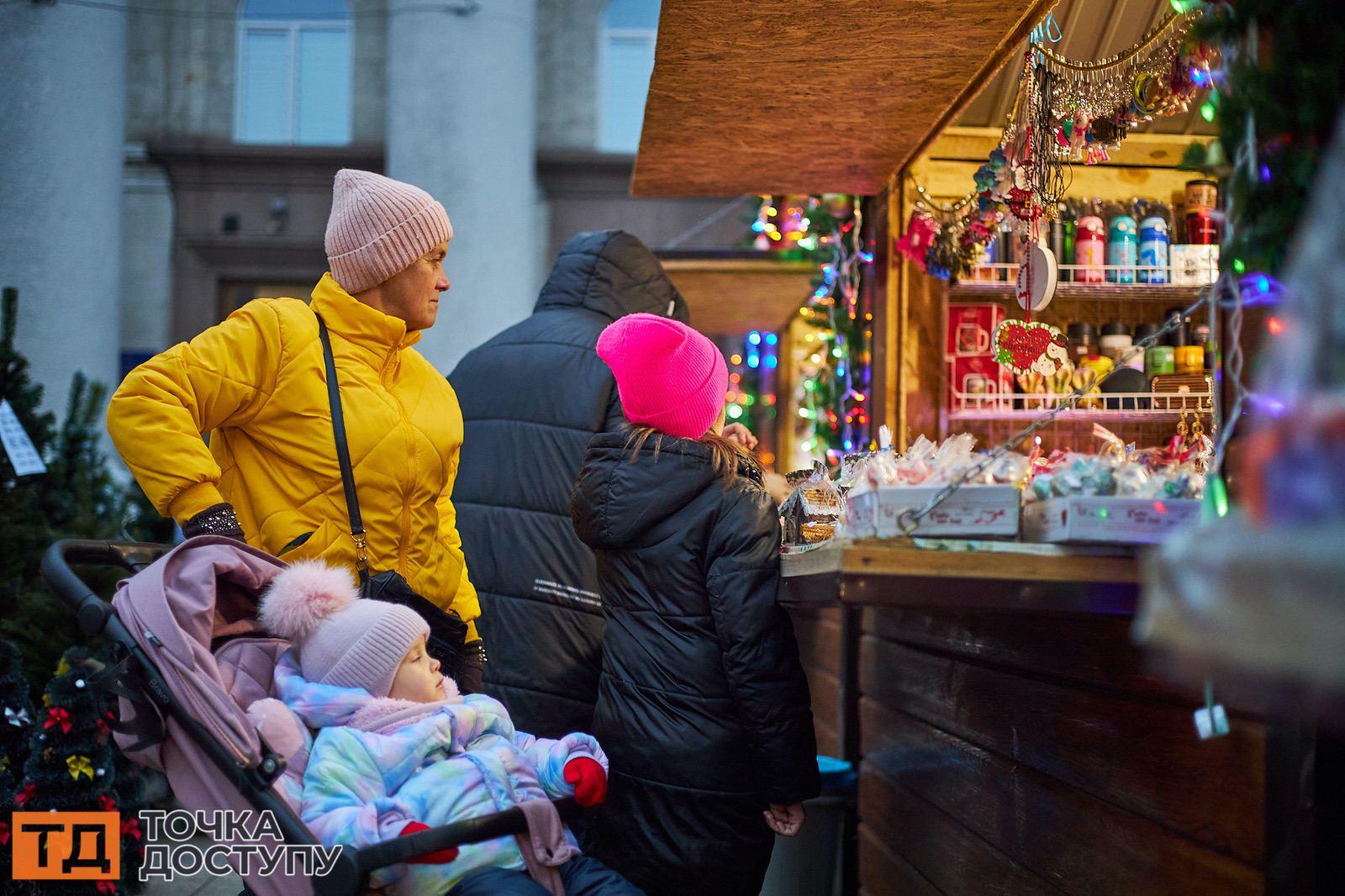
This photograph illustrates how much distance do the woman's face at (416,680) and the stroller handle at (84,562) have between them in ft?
1.89

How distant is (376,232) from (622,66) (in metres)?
9.26

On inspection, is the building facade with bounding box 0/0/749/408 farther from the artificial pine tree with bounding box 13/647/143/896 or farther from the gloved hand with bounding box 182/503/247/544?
the gloved hand with bounding box 182/503/247/544

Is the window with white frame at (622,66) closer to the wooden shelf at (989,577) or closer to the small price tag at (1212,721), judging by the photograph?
the wooden shelf at (989,577)

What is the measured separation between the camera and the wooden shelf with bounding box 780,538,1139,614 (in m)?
1.86

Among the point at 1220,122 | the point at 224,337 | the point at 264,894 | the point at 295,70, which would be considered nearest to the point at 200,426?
the point at 224,337

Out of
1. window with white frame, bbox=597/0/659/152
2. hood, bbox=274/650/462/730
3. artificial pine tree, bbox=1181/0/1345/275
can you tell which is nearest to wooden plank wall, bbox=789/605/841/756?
hood, bbox=274/650/462/730

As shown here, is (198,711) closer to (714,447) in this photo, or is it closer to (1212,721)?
(714,447)

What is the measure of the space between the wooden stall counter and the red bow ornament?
96.2 inches

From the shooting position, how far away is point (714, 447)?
114 inches

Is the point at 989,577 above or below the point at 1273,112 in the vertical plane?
below

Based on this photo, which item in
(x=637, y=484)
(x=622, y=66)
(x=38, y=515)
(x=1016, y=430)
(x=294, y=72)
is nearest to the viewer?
(x=637, y=484)

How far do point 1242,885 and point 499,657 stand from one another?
2516 millimetres

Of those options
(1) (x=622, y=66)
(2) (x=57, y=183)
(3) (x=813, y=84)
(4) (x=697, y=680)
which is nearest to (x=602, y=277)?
(3) (x=813, y=84)

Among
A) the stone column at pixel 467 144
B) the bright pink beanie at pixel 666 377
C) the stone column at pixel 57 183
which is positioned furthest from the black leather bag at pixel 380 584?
the stone column at pixel 467 144
